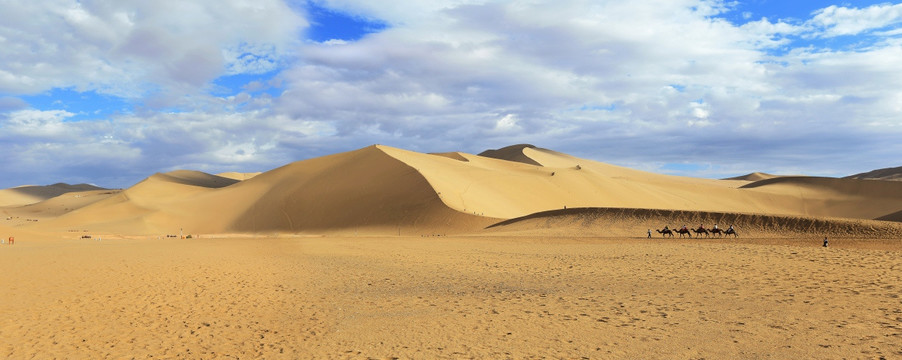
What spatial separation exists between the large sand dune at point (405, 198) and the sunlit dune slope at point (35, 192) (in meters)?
87.7

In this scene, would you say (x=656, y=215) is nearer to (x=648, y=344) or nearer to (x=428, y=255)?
(x=428, y=255)

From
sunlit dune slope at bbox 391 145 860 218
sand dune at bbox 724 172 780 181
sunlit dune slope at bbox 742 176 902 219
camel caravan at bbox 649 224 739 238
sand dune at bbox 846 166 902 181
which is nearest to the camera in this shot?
camel caravan at bbox 649 224 739 238

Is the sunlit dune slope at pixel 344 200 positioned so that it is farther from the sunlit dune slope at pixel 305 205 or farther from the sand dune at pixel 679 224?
the sand dune at pixel 679 224

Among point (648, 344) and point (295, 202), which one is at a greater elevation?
point (295, 202)

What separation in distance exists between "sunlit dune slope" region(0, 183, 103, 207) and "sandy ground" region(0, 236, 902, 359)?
171211 millimetres

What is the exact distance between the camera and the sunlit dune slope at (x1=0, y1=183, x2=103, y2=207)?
161375 millimetres

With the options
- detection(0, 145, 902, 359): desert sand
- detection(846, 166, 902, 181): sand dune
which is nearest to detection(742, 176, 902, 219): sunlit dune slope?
detection(846, 166, 902, 181): sand dune

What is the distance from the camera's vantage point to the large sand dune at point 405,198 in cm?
6019

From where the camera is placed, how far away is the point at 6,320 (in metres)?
11.8

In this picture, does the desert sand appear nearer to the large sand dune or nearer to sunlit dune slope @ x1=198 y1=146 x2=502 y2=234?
the large sand dune

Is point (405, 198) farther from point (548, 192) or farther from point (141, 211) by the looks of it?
point (141, 211)

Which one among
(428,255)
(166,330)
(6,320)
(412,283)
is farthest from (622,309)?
(428,255)

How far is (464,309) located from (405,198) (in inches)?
1953

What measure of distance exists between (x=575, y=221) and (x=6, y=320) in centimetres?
3762
